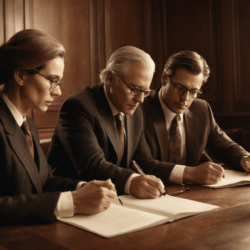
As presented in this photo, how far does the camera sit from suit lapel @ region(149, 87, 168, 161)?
2723 millimetres

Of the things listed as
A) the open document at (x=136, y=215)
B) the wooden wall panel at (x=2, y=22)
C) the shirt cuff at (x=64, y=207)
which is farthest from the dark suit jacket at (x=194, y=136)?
the wooden wall panel at (x=2, y=22)

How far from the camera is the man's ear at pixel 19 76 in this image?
1.69 metres

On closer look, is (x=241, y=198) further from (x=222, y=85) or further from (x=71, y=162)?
(x=222, y=85)

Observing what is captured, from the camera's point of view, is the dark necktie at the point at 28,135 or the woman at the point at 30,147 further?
the dark necktie at the point at 28,135

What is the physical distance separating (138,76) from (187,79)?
590 millimetres

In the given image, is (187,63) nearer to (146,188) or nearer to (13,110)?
(146,188)

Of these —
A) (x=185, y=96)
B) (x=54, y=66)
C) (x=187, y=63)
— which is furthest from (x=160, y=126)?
(x=54, y=66)

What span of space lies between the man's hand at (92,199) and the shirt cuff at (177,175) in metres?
0.74

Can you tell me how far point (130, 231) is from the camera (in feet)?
4.02

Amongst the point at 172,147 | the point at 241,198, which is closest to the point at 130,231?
the point at 241,198

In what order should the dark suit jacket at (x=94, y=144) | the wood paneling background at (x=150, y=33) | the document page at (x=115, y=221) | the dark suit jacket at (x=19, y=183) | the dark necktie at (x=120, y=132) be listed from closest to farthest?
the document page at (x=115, y=221) → the dark suit jacket at (x=19, y=183) → the dark suit jacket at (x=94, y=144) → the dark necktie at (x=120, y=132) → the wood paneling background at (x=150, y=33)

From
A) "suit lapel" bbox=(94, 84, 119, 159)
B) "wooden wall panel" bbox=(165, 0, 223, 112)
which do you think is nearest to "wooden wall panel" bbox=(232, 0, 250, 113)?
"wooden wall panel" bbox=(165, 0, 223, 112)

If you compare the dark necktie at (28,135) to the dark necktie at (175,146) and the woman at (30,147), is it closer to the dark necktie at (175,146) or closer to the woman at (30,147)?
the woman at (30,147)

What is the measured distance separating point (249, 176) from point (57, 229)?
1560mm
